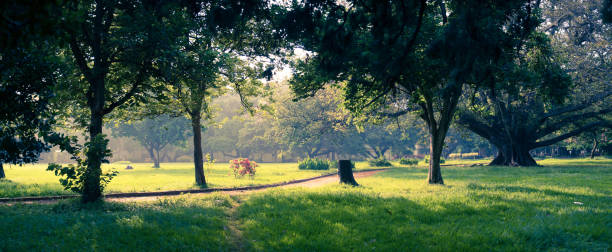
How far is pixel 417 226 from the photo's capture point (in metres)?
7.56

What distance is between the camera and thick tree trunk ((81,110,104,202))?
10.4 meters

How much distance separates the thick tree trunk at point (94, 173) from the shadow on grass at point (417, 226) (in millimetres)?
4608

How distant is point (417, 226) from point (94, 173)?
9.34 metres

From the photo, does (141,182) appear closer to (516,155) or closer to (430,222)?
(430,222)

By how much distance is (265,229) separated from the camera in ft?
25.1

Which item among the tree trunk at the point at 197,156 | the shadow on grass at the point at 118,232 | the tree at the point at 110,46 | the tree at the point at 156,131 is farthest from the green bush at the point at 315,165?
the shadow on grass at the point at 118,232

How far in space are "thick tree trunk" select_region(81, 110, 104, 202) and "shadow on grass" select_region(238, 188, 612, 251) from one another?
15.1ft

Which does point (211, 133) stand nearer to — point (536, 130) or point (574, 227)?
point (536, 130)

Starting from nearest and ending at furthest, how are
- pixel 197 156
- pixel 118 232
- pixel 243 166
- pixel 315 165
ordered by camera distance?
pixel 118 232 → pixel 197 156 → pixel 243 166 → pixel 315 165

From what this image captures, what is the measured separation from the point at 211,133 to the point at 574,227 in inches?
3034

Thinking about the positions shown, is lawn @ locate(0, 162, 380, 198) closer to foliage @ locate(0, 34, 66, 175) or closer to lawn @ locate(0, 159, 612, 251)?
foliage @ locate(0, 34, 66, 175)

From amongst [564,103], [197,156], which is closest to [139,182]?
[197,156]

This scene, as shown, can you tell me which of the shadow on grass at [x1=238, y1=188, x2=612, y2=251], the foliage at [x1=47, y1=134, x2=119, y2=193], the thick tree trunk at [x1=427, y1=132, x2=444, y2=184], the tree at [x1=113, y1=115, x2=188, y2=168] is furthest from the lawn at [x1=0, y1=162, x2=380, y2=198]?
the tree at [x1=113, y1=115, x2=188, y2=168]

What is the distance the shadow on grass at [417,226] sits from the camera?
6.36 metres
